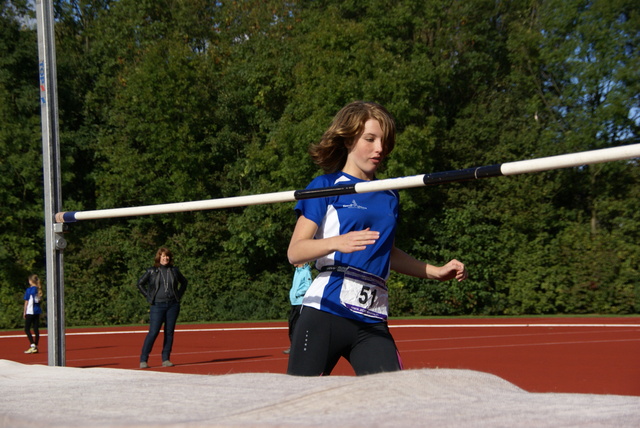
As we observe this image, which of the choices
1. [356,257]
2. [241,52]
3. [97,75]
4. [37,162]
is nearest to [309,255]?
[356,257]

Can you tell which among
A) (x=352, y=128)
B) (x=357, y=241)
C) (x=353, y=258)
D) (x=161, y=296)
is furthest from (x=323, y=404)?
(x=161, y=296)

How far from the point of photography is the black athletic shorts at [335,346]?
125 inches

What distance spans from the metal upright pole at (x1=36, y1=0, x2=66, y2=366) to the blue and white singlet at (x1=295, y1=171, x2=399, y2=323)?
2528mm

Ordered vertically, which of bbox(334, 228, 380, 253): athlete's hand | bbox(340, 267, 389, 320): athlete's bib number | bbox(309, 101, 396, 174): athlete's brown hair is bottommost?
bbox(340, 267, 389, 320): athlete's bib number

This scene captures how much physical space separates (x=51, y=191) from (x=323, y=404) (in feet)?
14.4

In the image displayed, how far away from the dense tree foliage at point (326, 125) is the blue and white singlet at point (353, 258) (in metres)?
23.6

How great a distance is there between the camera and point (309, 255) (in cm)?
309

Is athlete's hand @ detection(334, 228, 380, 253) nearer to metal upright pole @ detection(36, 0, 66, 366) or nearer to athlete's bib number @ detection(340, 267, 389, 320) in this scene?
athlete's bib number @ detection(340, 267, 389, 320)

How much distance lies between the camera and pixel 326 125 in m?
27.9

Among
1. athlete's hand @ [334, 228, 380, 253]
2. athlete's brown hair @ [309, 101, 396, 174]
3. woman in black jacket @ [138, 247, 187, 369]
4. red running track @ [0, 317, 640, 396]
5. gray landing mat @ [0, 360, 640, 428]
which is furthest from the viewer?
woman in black jacket @ [138, 247, 187, 369]

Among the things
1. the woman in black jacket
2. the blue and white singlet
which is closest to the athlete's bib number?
the blue and white singlet

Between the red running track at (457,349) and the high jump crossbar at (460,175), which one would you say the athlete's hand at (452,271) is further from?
the red running track at (457,349)

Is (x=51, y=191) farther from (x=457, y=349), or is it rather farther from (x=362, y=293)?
(x=457, y=349)

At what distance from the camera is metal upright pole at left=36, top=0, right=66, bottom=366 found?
5.27 meters
